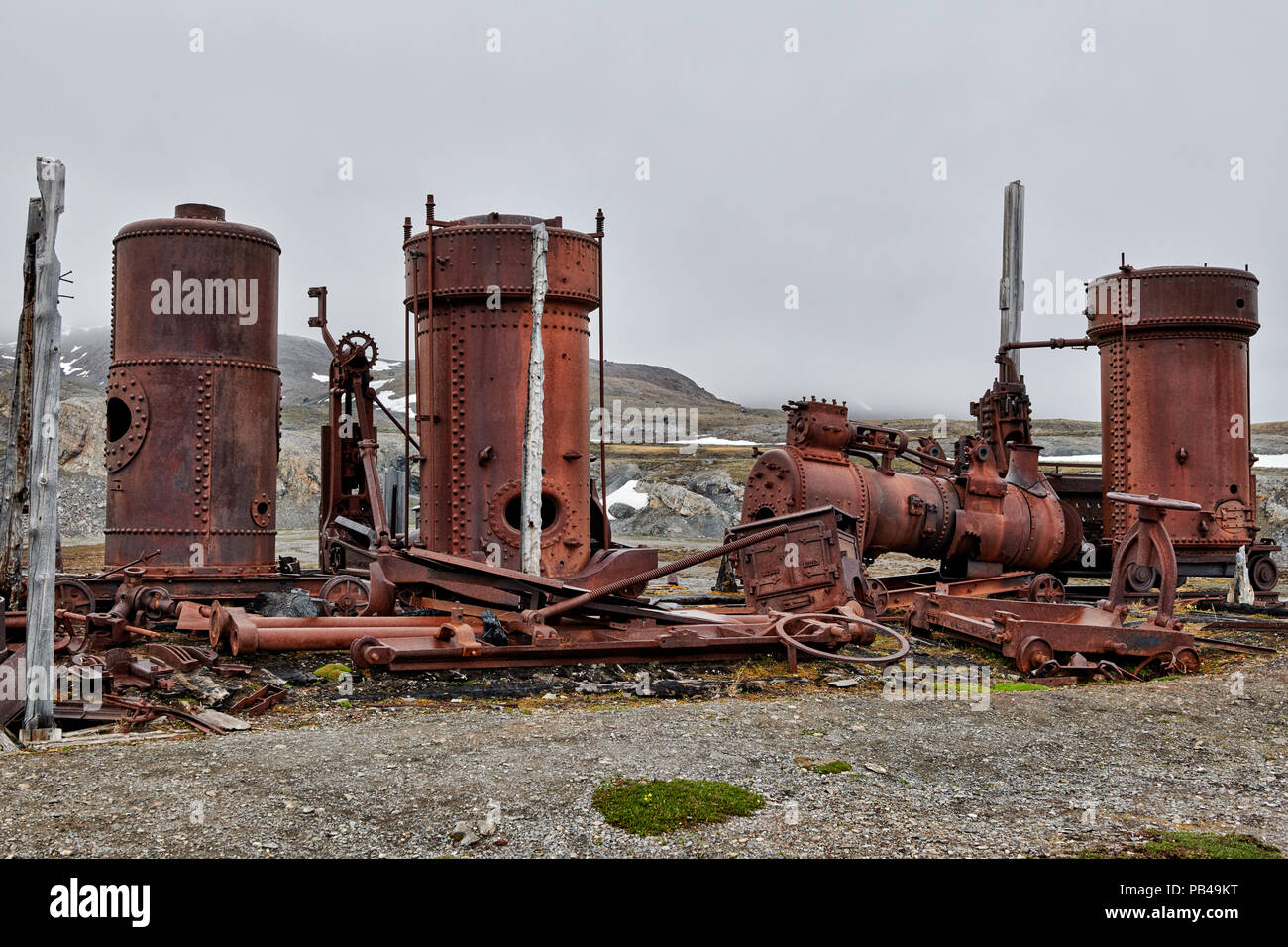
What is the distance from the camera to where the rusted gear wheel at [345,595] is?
1089 cm

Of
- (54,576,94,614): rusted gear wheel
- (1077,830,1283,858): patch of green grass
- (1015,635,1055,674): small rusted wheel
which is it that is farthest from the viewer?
(54,576,94,614): rusted gear wheel

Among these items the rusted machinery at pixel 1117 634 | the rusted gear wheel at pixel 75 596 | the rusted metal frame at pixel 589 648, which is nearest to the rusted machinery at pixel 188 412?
the rusted gear wheel at pixel 75 596

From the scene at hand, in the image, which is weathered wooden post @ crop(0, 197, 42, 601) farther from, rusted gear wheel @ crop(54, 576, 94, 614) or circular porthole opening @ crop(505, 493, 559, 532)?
circular porthole opening @ crop(505, 493, 559, 532)

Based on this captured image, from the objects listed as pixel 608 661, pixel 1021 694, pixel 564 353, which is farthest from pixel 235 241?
pixel 1021 694

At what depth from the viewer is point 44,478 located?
20.5 ft

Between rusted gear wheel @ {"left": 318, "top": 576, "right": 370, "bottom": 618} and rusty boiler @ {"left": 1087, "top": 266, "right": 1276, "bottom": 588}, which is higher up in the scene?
rusty boiler @ {"left": 1087, "top": 266, "right": 1276, "bottom": 588}

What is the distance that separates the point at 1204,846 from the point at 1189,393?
39.8 feet

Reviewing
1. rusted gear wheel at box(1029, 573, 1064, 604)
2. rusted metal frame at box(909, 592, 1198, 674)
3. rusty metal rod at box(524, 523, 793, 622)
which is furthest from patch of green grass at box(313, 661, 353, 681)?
rusted gear wheel at box(1029, 573, 1064, 604)

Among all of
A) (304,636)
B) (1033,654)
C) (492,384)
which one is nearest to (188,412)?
(492,384)

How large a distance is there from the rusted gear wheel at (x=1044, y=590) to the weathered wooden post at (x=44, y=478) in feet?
34.9

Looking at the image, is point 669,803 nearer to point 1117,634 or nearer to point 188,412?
point 1117,634

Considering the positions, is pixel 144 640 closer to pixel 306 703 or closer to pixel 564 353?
pixel 306 703

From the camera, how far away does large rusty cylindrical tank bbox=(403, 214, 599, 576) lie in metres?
11.0

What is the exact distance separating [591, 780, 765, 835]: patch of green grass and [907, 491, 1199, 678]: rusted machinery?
181 inches
